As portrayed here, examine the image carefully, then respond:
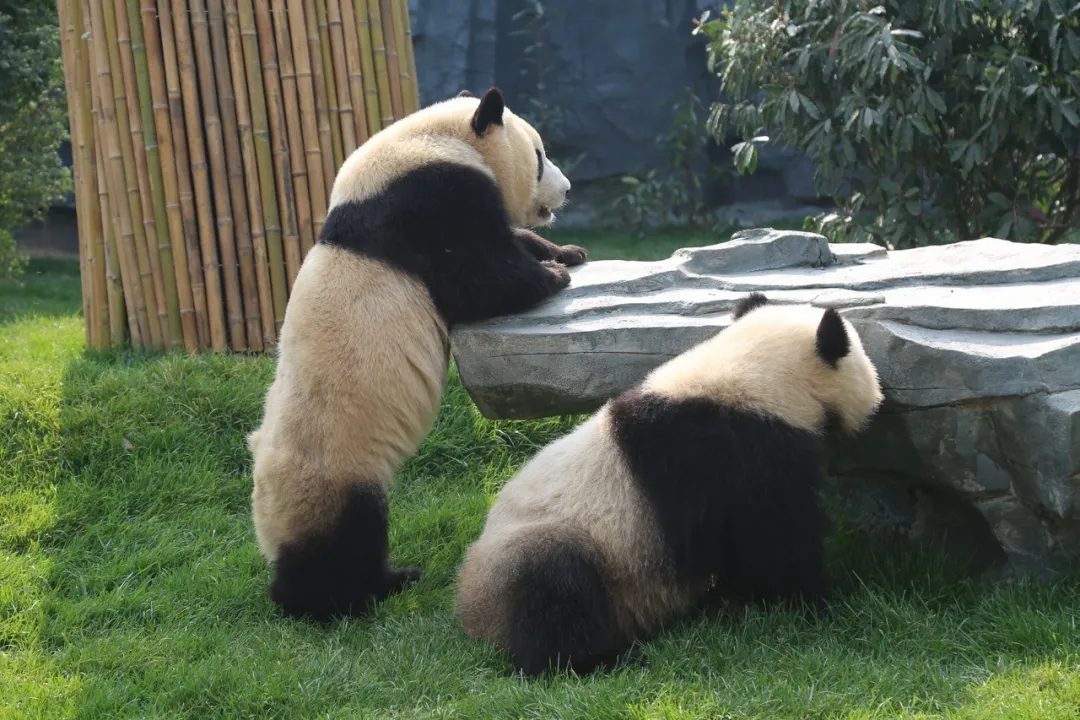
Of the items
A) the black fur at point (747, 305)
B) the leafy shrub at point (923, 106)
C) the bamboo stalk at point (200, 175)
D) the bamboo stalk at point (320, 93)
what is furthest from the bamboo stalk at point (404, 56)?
the black fur at point (747, 305)

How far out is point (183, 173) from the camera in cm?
642

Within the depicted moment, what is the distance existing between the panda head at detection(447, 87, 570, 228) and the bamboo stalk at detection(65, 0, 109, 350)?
8.51 ft

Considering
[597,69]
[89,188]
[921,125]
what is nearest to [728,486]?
[921,125]

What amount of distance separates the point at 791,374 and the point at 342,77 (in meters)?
3.78

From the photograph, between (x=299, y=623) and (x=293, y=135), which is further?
(x=293, y=135)

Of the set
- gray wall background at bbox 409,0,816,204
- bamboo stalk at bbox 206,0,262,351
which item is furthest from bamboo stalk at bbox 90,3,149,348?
gray wall background at bbox 409,0,816,204

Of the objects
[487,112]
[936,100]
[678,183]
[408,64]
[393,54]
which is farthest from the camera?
[678,183]

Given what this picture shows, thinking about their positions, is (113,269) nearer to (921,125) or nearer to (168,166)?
(168,166)

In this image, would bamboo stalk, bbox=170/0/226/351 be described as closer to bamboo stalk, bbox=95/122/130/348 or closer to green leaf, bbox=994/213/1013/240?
bamboo stalk, bbox=95/122/130/348

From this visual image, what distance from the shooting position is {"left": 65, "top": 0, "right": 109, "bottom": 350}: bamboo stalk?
658 cm

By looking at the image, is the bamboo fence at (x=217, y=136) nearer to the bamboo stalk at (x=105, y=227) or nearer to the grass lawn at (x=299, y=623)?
the bamboo stalk at (x=105, y=227)

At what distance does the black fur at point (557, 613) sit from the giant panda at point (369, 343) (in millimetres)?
892

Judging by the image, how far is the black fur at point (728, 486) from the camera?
143 inches

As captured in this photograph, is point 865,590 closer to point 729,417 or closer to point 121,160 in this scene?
point 729,417
